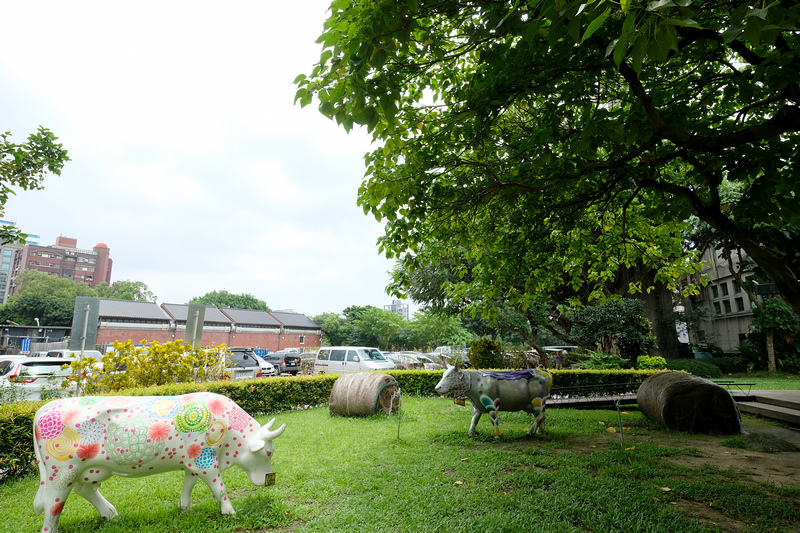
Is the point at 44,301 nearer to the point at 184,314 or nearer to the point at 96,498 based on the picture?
the point at 184,314

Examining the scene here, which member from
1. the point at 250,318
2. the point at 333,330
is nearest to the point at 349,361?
the point at 250,318

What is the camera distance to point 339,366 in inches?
789

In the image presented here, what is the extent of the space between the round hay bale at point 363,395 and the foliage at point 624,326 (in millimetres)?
11505

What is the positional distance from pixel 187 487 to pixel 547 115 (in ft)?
20.9

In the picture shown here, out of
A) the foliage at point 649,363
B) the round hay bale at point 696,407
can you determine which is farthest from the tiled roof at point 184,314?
the round hay bale at point 696,407

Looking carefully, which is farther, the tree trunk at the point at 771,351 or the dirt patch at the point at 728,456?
the tree trunk at the point at 771,351

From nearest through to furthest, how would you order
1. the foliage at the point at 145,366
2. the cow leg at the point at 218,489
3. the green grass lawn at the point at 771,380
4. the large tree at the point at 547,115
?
the large tree at the point at 547,115 → the cow leg at the point at 218,489 → the foliage at the point at 145,366 → the green grass lawn at the point at 771,380

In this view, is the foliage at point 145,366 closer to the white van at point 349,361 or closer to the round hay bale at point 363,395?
the round hay bale at point 363,395

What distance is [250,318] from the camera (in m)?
51.6

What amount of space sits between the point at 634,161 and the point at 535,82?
9.36 ft

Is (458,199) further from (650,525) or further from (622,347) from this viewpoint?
(622,347)

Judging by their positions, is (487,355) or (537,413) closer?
(537,413)

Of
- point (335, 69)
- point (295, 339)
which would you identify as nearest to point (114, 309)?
point (295, 339)

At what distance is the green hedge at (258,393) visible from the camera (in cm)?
605
